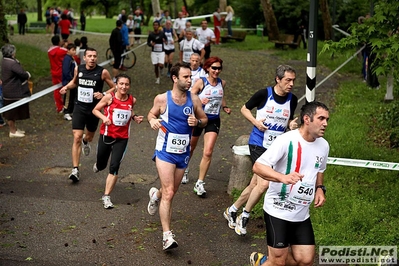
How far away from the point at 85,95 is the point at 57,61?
626 centimetres

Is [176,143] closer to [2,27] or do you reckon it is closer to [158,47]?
[158,47]

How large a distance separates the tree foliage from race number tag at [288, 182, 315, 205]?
364 centimetres

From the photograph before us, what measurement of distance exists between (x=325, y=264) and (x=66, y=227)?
3.37m

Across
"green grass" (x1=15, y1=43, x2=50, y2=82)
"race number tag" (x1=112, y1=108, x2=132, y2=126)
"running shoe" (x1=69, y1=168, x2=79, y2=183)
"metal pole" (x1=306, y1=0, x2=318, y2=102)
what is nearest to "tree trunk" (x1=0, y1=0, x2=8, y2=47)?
"green grass" (x1=15, y1=43, x2=50, y2=82)

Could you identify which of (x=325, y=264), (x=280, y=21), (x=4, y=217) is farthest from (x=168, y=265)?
(x=280, y=21)

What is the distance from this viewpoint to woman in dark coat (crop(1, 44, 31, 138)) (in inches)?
551

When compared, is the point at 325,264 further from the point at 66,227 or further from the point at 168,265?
the point at 66,227

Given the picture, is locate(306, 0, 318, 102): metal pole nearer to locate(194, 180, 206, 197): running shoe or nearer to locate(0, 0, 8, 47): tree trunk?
locate(194, 180, 206, 197): running shoe

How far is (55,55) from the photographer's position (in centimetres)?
1677

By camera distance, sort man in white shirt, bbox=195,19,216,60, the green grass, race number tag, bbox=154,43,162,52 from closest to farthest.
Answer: race number tag, bbox=154,43,162,52 → man in white shirt, bbox=195,19,216,60 → the green grass

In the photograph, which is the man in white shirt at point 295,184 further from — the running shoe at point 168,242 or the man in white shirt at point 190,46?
the man in white shirt at point 190,46

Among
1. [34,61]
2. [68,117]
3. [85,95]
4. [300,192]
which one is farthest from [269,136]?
[34,61]

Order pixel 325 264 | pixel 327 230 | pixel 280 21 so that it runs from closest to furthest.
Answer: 1. pixel 325 264
2. pixel 327 230
3. pixel 280 21

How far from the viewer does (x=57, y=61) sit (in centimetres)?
1680
